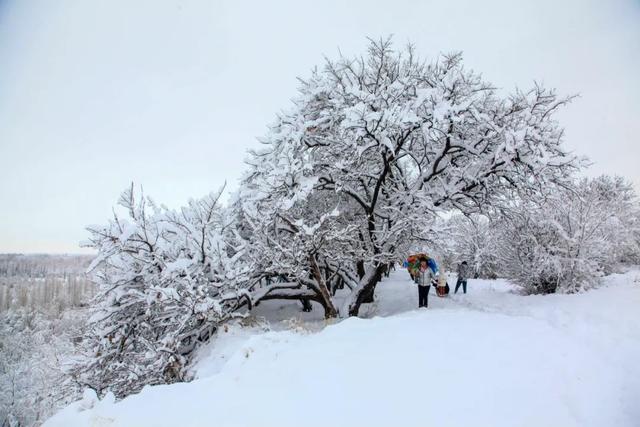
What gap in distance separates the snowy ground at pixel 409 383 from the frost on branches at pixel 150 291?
173cm

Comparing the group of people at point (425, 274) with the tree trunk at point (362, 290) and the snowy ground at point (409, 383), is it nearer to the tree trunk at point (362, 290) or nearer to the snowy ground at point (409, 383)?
the tree trunk at point (362, 290)

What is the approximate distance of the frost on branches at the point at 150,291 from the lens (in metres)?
7.14

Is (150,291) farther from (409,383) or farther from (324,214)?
(409,383)

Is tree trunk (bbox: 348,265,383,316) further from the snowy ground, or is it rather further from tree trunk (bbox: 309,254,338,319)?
the snowy ground

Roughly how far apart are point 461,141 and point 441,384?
7.53m

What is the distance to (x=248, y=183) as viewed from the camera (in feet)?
36.7

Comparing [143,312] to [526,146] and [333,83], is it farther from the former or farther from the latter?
[526,146]

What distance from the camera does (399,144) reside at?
941 cm

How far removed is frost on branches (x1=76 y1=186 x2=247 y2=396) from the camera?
7145 millimetres

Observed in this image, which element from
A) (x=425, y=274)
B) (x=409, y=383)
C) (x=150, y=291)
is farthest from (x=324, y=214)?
(x=409, y=383)

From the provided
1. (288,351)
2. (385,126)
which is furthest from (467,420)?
(385,126)

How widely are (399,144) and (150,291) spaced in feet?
22.4

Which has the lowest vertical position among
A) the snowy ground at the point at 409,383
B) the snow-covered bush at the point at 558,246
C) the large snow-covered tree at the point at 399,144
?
the snowy ground at the point at 409,383

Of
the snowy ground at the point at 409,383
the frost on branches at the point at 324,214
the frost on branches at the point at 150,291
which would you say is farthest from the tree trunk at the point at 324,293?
the snowy ground at the point at 409,383
